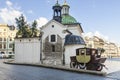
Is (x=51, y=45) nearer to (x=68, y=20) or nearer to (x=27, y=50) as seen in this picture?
(x=27, y=50)

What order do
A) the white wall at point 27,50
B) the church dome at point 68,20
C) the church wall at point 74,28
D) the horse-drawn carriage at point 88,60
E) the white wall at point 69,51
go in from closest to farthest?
the horse-drawn carriage at point 88,60
the white wall at point 69,51
the white wall at point 27,50
the church wall at point 74,28
the church dome at point 68,20

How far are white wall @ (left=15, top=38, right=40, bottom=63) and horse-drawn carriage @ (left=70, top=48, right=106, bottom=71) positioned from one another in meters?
14.9

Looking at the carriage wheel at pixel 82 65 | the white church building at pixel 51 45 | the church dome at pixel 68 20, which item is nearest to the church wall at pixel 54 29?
the white church building at pixel 51 45

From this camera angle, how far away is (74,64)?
29922mm

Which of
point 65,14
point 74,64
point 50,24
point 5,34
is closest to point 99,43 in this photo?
point 5,34

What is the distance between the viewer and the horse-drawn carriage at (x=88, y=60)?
26.7m

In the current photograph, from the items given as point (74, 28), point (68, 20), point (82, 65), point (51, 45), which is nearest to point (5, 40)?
point (68, 20)

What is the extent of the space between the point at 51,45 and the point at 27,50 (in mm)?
5274

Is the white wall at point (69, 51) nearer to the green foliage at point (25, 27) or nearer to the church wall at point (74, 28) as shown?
the church wall at point (74, 28)

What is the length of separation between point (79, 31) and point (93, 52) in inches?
825

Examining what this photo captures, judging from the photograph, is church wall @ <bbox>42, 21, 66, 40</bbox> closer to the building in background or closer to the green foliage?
the green foliage

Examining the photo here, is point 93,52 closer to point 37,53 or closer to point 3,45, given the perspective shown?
point 37,53

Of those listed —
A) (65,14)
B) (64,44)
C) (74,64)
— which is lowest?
(74,64)

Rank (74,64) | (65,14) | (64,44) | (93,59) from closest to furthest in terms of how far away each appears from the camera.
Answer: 1. (93,59)
2. (74,64)
3. (64,44)
4. (65,14)
